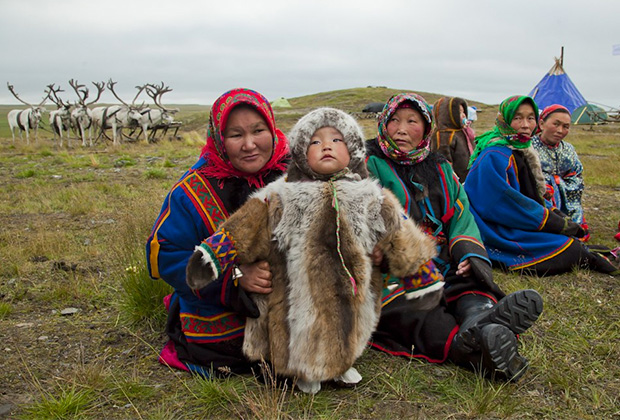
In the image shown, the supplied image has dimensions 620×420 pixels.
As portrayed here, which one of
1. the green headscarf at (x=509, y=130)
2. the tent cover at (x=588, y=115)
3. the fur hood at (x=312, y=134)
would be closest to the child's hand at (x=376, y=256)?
the fur hood at (x=312, y=134)

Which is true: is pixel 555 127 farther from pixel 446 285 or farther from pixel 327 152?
pixel 327 152

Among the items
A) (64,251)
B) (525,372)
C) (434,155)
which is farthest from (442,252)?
(64,251)

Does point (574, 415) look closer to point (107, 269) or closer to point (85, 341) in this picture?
point (85, 341)

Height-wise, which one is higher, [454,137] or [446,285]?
[454,137]

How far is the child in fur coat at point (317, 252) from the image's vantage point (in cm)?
218

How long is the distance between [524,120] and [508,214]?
0.91 metres

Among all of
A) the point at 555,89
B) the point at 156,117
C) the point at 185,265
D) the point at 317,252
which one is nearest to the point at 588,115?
the point at 555,89

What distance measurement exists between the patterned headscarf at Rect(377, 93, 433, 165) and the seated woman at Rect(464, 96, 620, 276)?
1.30 m

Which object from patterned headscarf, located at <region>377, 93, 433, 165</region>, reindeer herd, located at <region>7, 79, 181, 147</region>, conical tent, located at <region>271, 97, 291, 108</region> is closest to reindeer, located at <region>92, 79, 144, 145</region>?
reindeer herd, located at <region>7, 79, 181, 147</region>

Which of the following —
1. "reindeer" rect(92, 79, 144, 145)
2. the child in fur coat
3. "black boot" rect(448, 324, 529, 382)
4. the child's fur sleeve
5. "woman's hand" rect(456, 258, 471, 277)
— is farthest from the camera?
"reindeer" rect(92, 79, 144, 145)

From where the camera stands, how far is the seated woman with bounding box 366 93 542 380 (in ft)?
8.07

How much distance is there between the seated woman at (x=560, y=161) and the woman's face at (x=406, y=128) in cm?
270

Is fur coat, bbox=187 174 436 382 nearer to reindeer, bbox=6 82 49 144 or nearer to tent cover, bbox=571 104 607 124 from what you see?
reindeer, bbox=6 82 49 144

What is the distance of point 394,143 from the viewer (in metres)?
3.34
